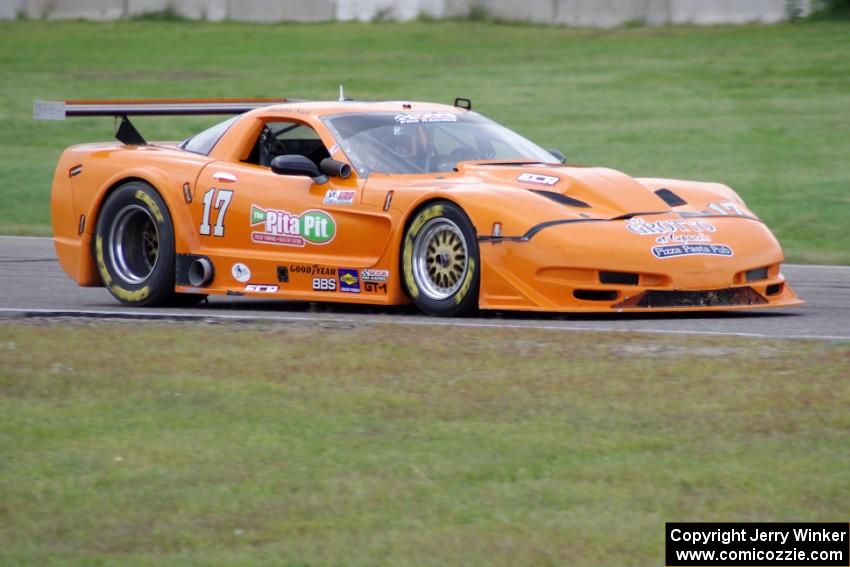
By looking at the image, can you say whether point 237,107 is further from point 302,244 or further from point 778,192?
point 778,192

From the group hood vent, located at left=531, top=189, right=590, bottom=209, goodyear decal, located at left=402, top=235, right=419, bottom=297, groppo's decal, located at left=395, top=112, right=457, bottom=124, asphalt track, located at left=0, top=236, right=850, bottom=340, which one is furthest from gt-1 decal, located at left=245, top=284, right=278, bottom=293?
hood vent, located at left=531, top=189, right=590, bottom=209

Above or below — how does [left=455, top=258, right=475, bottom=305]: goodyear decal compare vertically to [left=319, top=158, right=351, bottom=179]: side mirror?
below

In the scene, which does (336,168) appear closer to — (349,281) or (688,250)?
(349,281)

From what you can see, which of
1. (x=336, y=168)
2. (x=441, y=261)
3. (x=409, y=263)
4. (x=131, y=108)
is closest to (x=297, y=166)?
(x=336, y=168)

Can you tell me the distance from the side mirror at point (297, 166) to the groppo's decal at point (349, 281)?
58cm

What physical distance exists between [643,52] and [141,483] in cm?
2136

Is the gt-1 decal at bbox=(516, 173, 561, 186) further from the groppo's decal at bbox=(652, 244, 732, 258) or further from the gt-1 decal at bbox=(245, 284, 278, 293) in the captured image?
the gt-1 decal at bbox=(245, 284, 278, 293)

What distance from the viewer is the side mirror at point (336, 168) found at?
8930mm

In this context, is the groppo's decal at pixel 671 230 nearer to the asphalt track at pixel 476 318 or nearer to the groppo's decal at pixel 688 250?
the groppo's decal at pixel 688 250

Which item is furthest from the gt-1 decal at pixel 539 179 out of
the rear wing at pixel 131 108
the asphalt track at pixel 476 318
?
the rear wing at pixel 131 108

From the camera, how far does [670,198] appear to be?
8.90 m

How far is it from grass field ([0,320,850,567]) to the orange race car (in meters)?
0.75

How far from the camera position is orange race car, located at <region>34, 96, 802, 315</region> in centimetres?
814

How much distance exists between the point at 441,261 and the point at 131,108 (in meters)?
2.90
